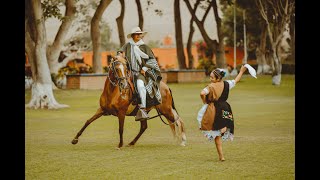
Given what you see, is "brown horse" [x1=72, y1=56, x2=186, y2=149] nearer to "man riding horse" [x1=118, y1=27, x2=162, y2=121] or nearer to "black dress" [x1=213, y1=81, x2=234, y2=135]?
"man riding horse" [x1=118, y1=27, x2=162, y2=121]

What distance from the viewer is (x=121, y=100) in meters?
11.8

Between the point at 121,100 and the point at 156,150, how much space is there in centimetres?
97

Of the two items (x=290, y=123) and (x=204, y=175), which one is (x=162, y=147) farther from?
(x=290, y=123)

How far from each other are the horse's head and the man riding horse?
33 cm

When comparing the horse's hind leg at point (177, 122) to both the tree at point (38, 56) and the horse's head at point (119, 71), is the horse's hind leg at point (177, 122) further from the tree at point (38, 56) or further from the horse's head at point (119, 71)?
the tree at point (38, 56)

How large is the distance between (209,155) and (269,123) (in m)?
4.96

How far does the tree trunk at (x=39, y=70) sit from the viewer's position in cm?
2031

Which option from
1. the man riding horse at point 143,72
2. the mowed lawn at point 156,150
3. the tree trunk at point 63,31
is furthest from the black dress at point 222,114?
the tree trunk at point 63,31

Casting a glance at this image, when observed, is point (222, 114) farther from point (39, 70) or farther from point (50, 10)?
point (50, 10)

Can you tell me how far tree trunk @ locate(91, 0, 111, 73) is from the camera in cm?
2519

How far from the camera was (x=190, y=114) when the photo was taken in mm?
18312

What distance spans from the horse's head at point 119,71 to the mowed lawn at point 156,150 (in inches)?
42.7

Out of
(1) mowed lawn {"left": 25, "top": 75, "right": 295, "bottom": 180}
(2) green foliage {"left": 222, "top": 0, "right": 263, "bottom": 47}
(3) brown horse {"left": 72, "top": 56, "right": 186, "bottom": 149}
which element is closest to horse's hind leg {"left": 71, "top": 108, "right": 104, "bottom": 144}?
(3) brown horse {"left": 72, "top": 56, "right": 186, "bottom": 149}

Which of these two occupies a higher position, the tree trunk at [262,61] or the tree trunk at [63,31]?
the tree trunk at [63,31]
